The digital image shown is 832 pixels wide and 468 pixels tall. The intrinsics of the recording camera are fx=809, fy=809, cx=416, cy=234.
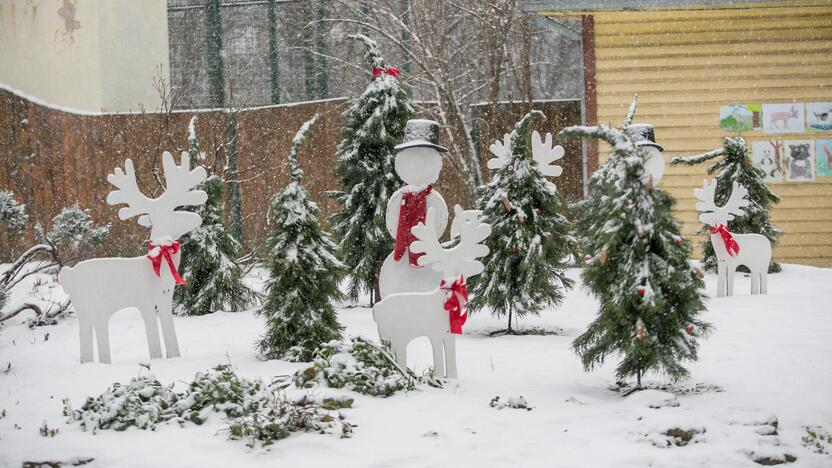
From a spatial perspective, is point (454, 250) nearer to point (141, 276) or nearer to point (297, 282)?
point (297, 282)

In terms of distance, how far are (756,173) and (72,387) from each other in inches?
352

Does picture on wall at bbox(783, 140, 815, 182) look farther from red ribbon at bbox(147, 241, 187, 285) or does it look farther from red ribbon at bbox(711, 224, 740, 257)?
red ribbon at bbox(147, 241, 187, 285)

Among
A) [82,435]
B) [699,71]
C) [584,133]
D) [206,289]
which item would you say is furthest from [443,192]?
[82,435]

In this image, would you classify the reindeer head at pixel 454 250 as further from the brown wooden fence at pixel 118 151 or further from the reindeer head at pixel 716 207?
the brown wooden fence at pixel 118 151

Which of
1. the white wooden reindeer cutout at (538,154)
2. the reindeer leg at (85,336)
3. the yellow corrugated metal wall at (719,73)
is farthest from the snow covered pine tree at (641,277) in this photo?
the yellow corrugated metal wall at (719,73)

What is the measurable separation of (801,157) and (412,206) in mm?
8753

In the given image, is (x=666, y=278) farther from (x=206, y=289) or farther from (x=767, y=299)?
(x=206, y=289)

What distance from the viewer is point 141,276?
6.48 m

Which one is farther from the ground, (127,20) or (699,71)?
(127,20)

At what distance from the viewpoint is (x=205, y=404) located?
513cm

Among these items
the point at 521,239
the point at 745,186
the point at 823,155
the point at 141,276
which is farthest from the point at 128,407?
the point at 823,155

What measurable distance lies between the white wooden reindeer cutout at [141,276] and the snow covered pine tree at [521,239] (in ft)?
9.15

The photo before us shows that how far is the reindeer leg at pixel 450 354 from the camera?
19.1ft

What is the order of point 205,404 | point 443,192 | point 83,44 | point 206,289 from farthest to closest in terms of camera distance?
1. point 83,44
2. point 443,192
3. point 206,289
4. point 205,404
